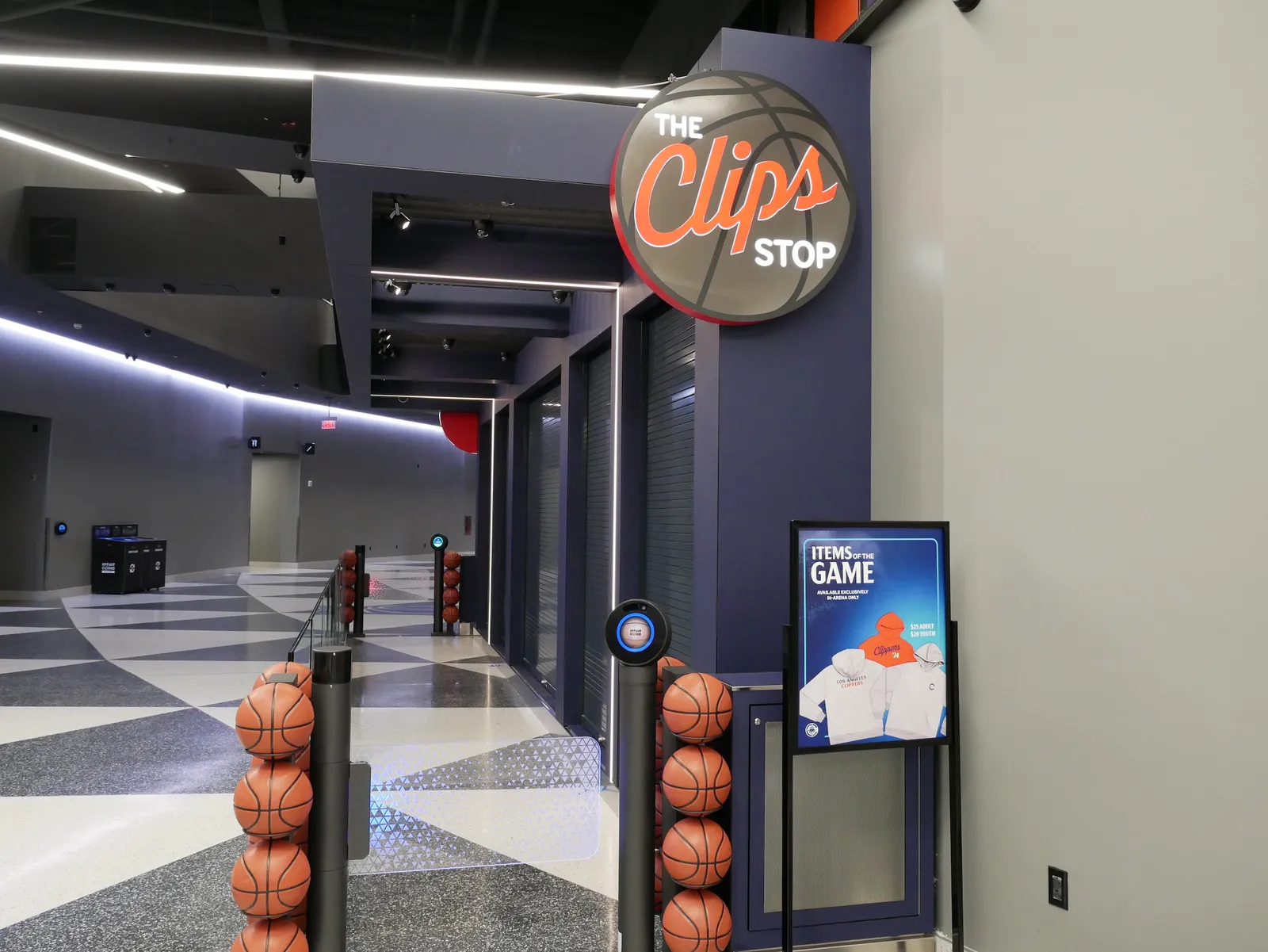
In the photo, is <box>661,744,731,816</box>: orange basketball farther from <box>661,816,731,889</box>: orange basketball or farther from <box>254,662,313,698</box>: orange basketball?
<box>254,662,313,698</box>: orange basketball

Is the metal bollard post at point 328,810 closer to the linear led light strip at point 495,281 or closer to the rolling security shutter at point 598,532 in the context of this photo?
the rolling security shutter at point 598,532

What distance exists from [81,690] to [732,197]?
19.9 feet

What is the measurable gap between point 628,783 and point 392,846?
59.9 inches

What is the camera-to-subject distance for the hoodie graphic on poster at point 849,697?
2.38 m

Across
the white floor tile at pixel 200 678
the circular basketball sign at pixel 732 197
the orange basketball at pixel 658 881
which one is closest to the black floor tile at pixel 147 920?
the orange basketball at pixel 658 881

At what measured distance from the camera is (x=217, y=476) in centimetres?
1802

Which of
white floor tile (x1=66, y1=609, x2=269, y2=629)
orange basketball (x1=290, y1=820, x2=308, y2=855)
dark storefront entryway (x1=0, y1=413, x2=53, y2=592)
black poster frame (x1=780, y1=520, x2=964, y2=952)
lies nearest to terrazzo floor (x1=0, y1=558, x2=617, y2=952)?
orange basketball (x1=290, y1=820, x2=308, y2=855)

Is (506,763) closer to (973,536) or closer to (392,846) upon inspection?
(392,846)

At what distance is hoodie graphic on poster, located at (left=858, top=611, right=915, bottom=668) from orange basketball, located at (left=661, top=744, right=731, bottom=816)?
1.67 ft

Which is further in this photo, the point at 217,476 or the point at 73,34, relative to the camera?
the point at 217,476

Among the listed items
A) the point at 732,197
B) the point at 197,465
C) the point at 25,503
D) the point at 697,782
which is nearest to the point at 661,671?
the point at 697,782

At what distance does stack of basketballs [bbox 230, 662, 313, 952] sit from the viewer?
2242mm

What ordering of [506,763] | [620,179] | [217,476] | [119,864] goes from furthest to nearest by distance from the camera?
[217,476] < [506,763] < [119,864] < [620,179]

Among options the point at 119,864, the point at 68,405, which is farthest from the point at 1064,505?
the point at 68,405
